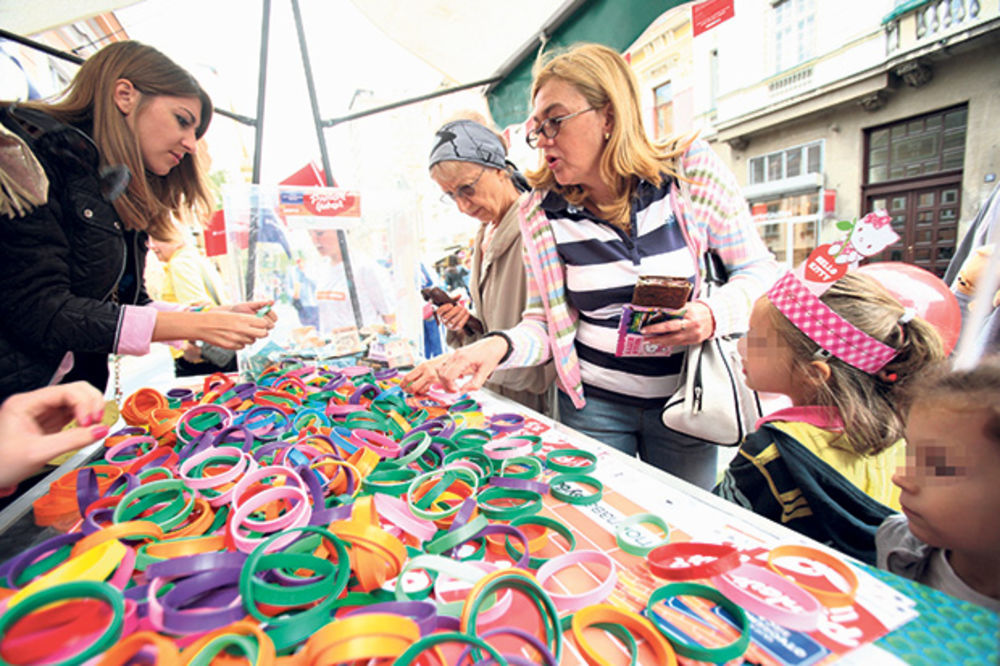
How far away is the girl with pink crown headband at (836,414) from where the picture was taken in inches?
35.8

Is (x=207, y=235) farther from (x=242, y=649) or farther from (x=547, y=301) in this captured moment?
(x=242, y=649)

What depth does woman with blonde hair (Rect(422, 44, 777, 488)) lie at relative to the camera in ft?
4.11

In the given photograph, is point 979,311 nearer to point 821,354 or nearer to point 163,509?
point 821,354

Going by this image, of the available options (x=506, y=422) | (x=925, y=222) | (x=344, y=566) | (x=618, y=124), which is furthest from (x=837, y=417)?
(x=925, y=222)

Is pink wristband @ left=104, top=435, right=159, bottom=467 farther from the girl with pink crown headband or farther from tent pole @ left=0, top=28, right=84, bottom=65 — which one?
the girl with pink crown headband

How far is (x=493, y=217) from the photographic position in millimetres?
1896

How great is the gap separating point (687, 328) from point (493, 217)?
1.04 m

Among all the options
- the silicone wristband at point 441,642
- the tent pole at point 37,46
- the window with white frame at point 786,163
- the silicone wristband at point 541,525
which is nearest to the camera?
the silicone wristband at point 441,642

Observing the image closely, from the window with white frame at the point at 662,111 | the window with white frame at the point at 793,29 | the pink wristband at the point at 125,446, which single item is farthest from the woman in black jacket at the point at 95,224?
the window with white frame at the point at 793,29

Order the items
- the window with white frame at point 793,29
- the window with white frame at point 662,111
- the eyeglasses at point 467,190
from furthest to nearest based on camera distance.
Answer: the window with white frame at point 793,29
the window with white frame at point 662,111
the eyeglasses at point 467,190

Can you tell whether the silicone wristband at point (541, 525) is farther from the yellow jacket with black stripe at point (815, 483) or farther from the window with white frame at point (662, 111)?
the window with white frame at point (662, 111)

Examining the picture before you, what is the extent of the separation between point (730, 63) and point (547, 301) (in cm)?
373

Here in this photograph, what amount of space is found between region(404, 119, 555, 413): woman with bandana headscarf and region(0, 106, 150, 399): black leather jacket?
108 cm

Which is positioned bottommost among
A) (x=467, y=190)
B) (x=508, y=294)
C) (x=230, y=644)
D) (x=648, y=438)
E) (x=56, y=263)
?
(x=648, y=438)
